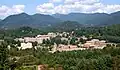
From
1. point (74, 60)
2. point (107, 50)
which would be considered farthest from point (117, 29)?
point (74, 60)

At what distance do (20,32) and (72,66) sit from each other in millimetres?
72554

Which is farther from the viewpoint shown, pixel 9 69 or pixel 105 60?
pixel 105 60

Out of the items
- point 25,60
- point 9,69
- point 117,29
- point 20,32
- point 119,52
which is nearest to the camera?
point 9,69

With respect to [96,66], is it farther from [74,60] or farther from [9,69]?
[9,69]

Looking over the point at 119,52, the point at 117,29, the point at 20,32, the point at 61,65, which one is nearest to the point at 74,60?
the point at 61,65

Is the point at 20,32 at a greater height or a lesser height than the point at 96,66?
lesser

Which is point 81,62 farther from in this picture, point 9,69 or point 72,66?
point 9,69

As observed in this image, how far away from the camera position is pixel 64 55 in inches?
1544

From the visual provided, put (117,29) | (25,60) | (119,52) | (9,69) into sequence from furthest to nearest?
(117,29) → (119,52) → (25,60) → (9,69)

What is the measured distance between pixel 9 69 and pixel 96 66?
870cm

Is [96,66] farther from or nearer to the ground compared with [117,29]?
farther from the ground

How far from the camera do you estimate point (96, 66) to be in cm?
3241

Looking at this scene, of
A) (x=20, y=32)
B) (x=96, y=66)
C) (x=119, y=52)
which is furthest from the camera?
(x=20, y=32)

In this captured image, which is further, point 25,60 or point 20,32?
point 20,32
